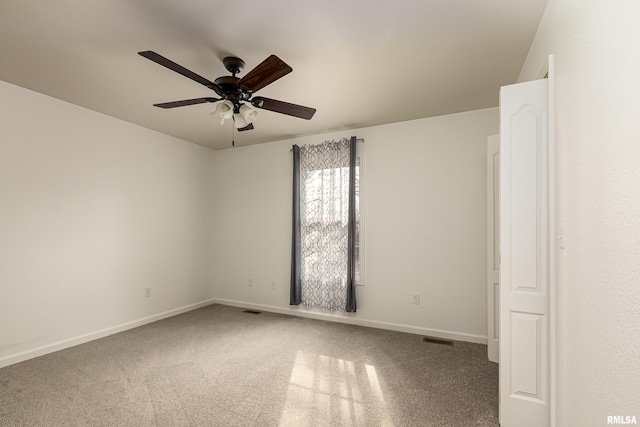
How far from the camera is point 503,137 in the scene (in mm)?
1960

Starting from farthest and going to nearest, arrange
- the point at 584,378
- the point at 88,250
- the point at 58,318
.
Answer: the point at 88,250
the point at 58,318
the point at 584,378

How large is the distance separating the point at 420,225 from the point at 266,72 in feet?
8.35

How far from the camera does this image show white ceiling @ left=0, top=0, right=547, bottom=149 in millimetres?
1879

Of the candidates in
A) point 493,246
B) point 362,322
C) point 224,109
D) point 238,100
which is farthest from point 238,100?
point 362,322

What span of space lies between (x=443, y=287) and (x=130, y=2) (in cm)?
373

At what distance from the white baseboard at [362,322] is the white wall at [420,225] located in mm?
13

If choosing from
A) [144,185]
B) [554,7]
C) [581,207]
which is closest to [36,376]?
[144,185]

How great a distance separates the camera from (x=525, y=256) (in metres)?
1.89

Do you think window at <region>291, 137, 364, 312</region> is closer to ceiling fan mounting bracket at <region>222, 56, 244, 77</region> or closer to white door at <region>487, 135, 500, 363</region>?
white door at <region>487, 135, 500, 363</region>

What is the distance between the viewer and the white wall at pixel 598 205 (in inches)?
39.3

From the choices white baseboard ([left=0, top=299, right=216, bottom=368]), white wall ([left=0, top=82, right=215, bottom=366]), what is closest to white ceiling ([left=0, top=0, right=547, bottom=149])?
white wall ([left=0, top=82, right=215, bottom=366])

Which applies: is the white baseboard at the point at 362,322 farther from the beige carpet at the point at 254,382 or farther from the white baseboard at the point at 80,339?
the white baseboard at the point at 80,339

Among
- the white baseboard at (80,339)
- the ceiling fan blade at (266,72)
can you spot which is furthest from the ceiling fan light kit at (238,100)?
the white baseboard at (80,339)

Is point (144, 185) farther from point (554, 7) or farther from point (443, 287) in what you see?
point (554, 7)
